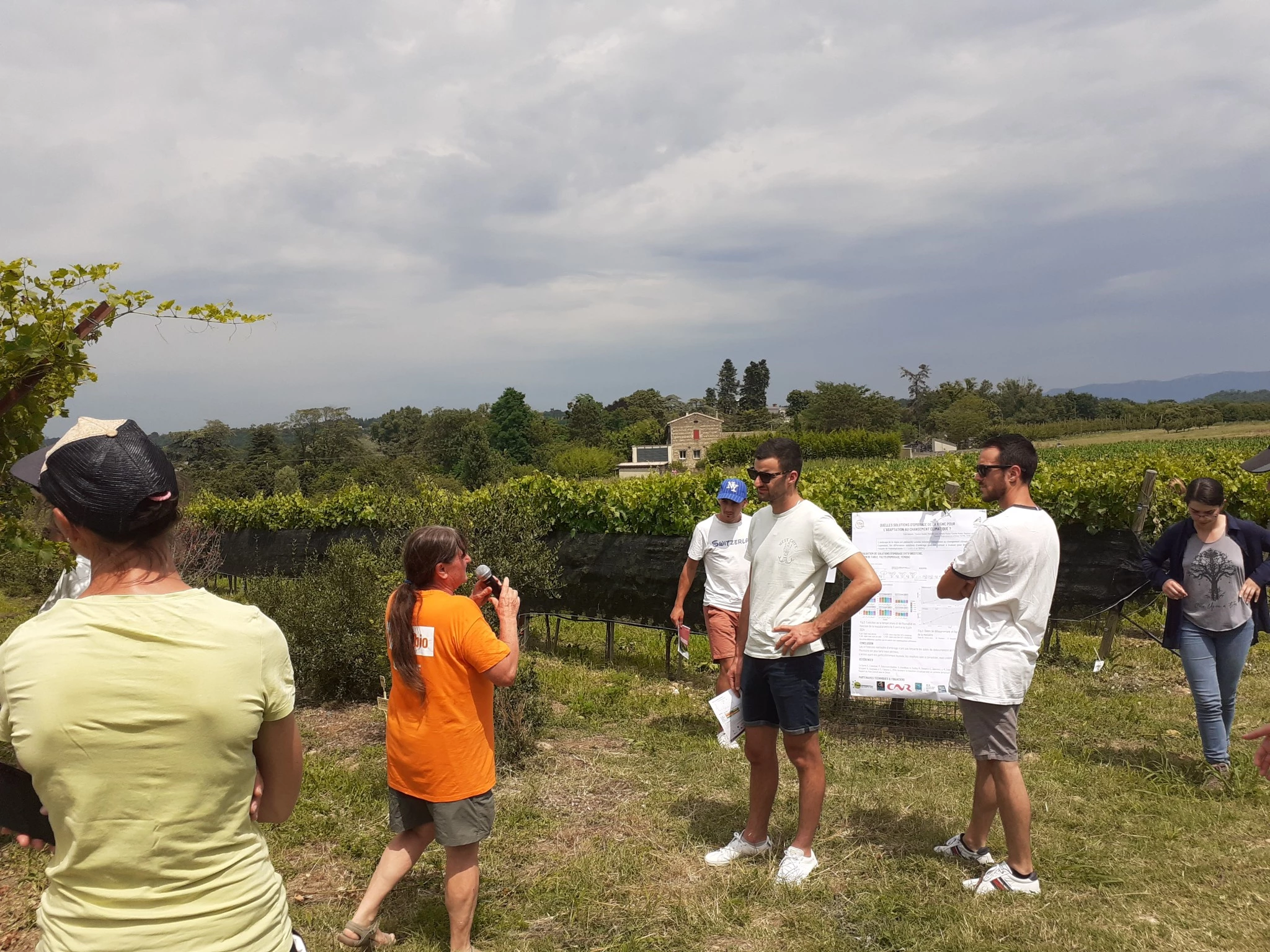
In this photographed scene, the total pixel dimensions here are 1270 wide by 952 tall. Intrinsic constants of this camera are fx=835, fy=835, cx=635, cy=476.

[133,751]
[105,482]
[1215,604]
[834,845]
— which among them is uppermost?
[105,482]

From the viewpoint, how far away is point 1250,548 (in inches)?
205

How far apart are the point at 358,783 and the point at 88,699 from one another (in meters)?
4.25

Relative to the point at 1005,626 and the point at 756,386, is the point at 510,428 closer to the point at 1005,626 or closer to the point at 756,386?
the point at 756,386

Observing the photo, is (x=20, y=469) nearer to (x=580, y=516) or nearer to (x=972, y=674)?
(x=972, y=674)

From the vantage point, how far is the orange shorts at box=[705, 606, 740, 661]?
251 inches

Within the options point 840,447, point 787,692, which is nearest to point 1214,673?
point 787,692

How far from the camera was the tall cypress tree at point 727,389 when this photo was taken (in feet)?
557

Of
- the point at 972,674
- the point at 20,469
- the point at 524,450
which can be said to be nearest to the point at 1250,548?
the point at 972,674

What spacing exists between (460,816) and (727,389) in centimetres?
17276

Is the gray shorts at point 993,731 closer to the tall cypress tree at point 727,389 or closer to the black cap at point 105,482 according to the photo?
the black cap at point 105,482

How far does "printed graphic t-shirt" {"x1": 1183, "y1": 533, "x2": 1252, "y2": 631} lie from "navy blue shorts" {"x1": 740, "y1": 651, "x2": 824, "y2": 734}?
277cm

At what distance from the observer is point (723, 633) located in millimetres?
6387

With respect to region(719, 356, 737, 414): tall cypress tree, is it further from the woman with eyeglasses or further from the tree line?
the woman with eyeglasses

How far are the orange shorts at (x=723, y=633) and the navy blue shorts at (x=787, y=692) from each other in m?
2.27
